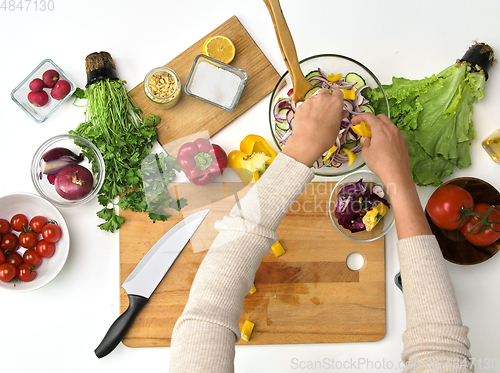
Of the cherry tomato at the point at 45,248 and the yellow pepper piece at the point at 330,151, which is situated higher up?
the cherry tomato at the point at 45,248

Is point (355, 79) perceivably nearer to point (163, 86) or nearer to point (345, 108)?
point (345, 108)

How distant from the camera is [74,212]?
1.29m

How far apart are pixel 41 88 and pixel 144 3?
19.9 inches

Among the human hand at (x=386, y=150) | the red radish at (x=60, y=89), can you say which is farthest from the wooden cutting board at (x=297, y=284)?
the red radish at (x=60, y=89)

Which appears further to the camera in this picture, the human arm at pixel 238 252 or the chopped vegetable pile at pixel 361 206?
the chopped vegetable pile at pixel 361 206

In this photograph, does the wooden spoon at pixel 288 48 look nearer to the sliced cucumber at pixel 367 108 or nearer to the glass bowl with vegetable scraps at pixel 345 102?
the glass bowl with vegetable scraps at pixel 345 102

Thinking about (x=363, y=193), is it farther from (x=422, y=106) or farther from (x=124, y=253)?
(x=124, y=253)

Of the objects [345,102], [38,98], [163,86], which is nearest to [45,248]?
[38,98]

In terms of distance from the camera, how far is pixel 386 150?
3.36ft

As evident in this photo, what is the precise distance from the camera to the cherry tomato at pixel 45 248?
1223 millimetres

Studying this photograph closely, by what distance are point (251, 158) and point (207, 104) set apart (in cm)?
27

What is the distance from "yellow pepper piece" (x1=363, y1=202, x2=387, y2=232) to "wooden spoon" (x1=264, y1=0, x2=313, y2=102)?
0.44 metres

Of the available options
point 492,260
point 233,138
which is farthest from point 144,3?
point 492,260

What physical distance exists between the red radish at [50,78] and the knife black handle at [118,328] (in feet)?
2.74
